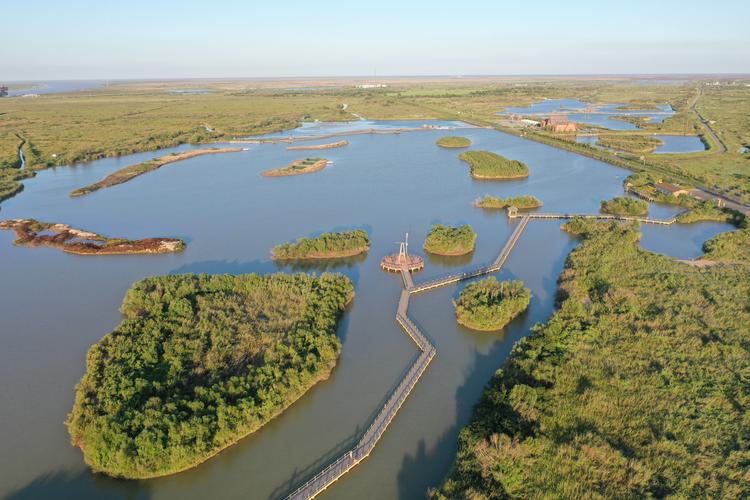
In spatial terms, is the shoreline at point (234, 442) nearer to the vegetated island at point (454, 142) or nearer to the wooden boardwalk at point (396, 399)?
the wooden boardwalk at point (396, 399)

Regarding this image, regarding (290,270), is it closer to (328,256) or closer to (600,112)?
(328,256)

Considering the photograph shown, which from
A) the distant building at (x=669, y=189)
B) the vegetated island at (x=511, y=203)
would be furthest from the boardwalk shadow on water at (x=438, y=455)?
the distant building at (x=669, y=189)

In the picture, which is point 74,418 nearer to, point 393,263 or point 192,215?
point 393,263

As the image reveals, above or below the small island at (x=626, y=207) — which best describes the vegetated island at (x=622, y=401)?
below

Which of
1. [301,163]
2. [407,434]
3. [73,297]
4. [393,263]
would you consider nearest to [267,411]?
[407,434]

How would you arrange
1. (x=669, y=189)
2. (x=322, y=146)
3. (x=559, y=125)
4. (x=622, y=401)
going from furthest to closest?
(x=559, y=125) < (x=322, y=146) < (x=669, y=189) < (x=622, y=401)

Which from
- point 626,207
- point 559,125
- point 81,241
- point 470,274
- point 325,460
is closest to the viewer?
point 325,460

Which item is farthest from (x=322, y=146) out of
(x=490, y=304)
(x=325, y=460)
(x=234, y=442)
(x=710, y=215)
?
(x=325, y=460)
